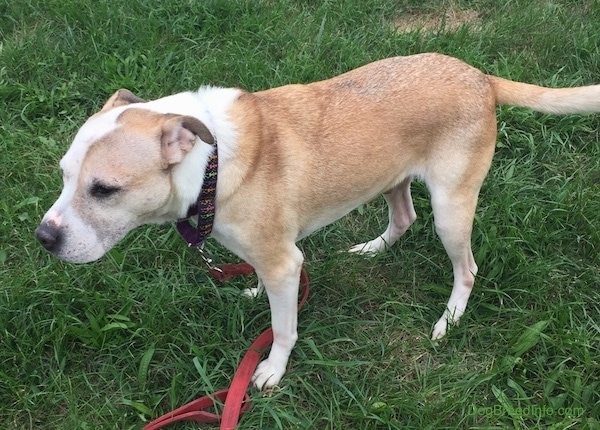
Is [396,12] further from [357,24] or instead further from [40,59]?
[40,59]

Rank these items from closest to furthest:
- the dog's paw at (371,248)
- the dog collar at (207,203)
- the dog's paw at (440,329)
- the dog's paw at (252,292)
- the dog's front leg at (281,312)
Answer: the dog collar at (207,203), the dog's front leg at (281,312), the dog's paw at (440,329), the dog's paw at (252,292), the dog's paw at (371,248)

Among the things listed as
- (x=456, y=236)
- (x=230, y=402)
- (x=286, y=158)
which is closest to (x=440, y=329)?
(x=456, y=236)

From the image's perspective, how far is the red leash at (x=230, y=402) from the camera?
2.98 meters

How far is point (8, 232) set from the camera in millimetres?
3801

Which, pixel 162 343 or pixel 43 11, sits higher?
pixel 43 11

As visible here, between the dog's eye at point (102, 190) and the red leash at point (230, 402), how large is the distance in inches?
41.9

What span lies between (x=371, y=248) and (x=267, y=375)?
3.78 feet

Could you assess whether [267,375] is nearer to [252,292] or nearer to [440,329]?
[252,292]

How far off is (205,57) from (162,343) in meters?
2.59

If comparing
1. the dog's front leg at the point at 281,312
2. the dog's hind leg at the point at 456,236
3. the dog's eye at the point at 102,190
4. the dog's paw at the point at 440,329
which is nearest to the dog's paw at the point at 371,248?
the dog's hind leg at the point at 456,236

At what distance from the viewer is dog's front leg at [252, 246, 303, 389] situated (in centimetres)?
294

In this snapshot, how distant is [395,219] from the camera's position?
3793 millimetres

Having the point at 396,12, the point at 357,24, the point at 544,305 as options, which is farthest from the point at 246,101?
the point at 396,12

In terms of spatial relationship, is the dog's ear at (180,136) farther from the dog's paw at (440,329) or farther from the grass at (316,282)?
the dog's paw at (440,329)
